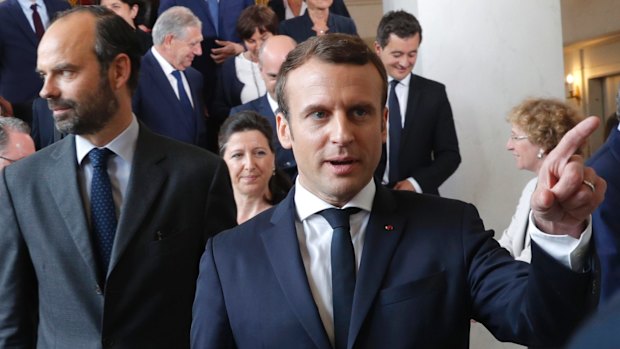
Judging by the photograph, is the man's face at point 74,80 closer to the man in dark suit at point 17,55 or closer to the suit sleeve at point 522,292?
the suit sleeve at point 522,292

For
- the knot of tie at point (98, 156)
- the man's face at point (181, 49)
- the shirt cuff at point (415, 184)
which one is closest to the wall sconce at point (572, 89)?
the shirt cuff at point (415, 184)

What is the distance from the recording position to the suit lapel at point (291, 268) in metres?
1.77

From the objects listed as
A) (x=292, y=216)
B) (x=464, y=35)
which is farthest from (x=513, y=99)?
(x=292, y=216)

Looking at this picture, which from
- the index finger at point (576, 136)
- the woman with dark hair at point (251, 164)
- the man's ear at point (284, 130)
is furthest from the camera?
the woman with dark hair at point (251, 164)

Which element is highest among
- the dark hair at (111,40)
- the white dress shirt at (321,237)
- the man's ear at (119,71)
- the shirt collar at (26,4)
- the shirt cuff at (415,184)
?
the shirt collar at (26,4)

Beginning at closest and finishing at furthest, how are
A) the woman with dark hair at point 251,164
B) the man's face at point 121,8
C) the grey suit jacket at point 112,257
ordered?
1. the grey suit jacket at point 112,257
2. the woman with dark hair at point 251,164
3. the man's face at point 121,8

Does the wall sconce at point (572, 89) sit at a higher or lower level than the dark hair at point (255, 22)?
lower

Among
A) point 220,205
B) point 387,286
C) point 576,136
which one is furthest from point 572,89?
point 576,136

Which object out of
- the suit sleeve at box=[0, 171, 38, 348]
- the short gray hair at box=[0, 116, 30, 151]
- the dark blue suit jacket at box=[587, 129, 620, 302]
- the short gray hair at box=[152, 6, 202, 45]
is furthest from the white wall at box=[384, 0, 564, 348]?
the suit sleeve at box=[0, 171, 38, 348]

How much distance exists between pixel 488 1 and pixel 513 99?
0.65m

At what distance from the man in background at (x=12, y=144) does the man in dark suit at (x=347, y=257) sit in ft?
8.07

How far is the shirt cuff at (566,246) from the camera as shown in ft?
4.89

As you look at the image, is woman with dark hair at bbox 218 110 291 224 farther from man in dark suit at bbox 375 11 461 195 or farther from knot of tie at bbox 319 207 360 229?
knot of tie at bbox 319 207 360 229

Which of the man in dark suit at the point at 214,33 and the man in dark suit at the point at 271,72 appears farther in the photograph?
the man in dark suit at the point at 214,33
